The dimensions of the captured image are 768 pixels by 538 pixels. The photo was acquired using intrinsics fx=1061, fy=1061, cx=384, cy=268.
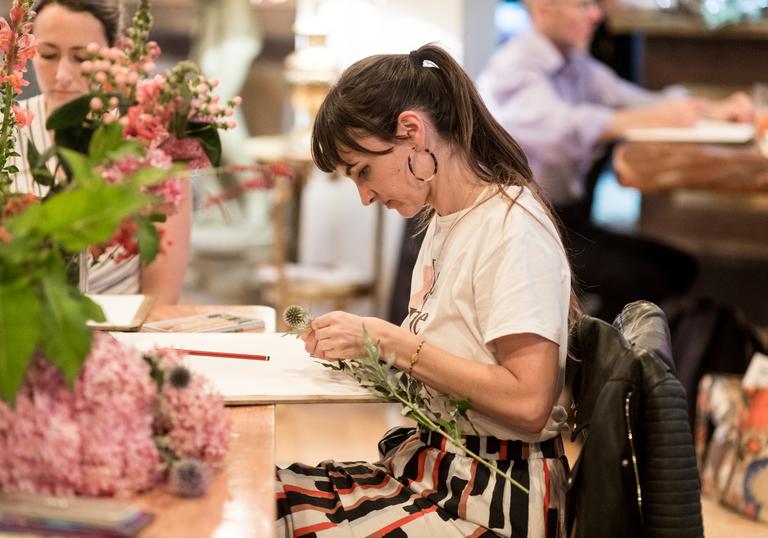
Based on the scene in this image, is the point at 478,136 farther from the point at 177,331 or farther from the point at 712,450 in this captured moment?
the point at 712,450

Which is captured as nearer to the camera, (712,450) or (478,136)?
(478,136)

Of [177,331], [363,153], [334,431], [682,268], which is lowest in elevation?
[334,431]

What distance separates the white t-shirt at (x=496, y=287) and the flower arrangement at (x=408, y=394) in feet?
0.10

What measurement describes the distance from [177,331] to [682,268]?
255cm

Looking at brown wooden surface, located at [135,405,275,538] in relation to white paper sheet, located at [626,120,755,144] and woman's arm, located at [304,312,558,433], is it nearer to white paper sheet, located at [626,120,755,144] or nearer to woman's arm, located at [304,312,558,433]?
woman's arm, located at [304,312,558,433]

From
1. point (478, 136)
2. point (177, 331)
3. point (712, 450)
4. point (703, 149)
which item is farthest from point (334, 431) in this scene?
point (478, 136)

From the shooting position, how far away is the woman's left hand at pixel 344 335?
146 cm

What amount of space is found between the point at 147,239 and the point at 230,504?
283 millimetres

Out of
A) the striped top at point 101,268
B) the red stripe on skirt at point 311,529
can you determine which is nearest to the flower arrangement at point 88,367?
the red stripe on skirt at point 311,529

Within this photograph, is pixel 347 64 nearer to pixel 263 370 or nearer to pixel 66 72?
pixel 66 72

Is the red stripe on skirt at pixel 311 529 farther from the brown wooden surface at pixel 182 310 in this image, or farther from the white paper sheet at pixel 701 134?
the white paper sheet at pixel 701 134

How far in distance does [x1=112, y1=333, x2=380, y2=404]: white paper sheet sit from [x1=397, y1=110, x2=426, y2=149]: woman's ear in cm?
35

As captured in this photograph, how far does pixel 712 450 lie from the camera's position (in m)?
3.20

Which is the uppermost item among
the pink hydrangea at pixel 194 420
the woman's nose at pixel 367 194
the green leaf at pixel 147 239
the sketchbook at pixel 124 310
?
the green leaf at pixel 147 239
